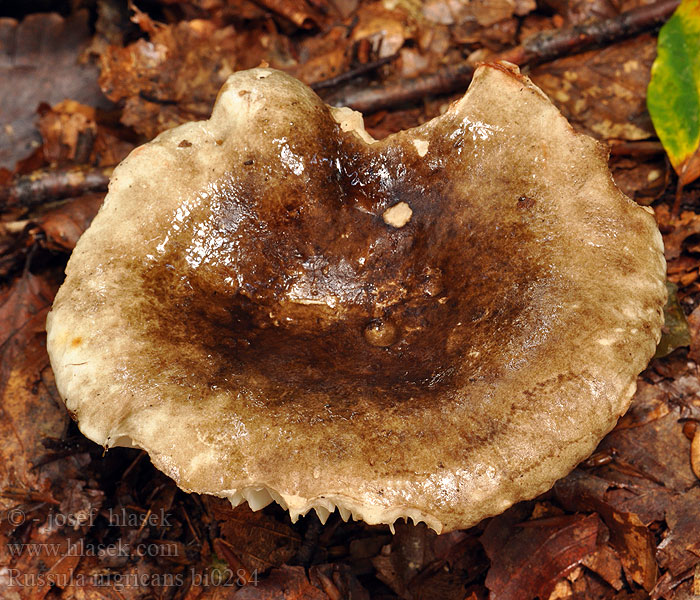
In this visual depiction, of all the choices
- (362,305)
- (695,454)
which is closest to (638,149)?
(695,454)

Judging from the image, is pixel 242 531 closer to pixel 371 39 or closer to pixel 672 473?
pixel 672 473

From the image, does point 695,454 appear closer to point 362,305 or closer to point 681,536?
point 681,536

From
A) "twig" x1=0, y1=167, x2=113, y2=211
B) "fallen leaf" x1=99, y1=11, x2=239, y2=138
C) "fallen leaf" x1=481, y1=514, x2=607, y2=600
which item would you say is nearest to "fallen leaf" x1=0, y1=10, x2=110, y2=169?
"fallen leaf" x1=99, y1=11, x2=239, y2=138

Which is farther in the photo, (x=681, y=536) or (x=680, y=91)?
(x=680, y=91)

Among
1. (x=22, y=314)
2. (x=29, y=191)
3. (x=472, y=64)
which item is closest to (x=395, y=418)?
(x=22, y=314)

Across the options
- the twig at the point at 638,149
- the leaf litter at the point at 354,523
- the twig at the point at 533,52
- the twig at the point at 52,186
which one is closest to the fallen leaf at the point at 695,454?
the leaf litter at the point at 354,523

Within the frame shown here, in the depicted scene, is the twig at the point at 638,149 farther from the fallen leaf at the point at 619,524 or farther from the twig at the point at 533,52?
the fallen leaf at the point at 619,524
